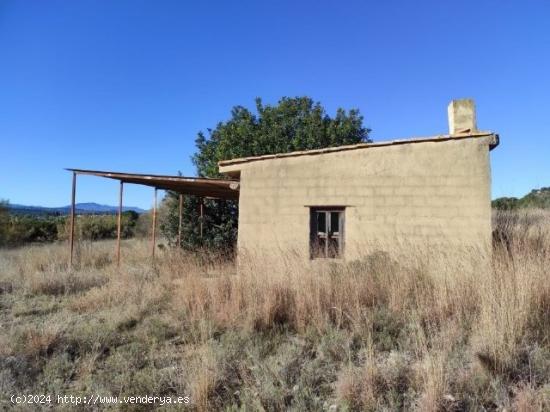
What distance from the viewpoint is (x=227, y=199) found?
50.1 feet

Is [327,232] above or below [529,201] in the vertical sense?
below

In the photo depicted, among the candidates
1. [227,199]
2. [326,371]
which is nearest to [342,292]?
[326,371]

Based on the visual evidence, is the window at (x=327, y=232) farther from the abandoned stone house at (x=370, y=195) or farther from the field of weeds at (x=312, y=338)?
the field of weeds at (x=312, y=338)

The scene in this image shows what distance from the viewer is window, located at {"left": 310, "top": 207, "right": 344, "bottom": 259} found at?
8.81 m

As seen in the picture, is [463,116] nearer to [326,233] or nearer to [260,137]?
[326,233]

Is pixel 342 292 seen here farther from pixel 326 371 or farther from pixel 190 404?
pixel 190 404

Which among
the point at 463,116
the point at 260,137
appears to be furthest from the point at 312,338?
Result: the point at 260,137

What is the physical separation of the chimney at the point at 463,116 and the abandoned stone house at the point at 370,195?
19mm

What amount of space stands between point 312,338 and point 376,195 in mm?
4384

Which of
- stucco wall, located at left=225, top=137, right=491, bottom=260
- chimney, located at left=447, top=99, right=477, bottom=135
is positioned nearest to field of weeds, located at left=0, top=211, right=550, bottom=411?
stucco wall, located at left=225, top=137, right=491, bottom=260

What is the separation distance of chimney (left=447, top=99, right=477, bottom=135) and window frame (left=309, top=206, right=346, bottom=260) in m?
2.91

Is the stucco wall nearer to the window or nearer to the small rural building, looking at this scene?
the small rural building

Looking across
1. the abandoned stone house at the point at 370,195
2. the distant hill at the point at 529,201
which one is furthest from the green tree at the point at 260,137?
the distant hill at the point at 529,201

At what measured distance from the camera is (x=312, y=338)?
4828mm
